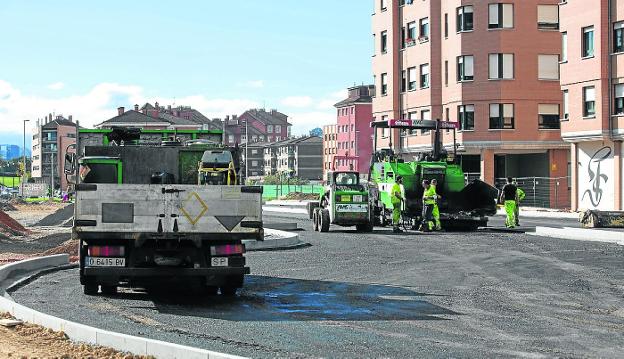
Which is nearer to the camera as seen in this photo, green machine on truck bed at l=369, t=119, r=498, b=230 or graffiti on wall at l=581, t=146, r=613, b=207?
green machine on truck bed at l=369, t=119, r=498, b=230

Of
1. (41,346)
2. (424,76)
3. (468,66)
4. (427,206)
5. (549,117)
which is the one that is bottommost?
(41,346)

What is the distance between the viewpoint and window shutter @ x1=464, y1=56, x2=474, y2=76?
62.0m

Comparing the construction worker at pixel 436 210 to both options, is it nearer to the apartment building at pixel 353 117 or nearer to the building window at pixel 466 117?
the building window at pixel 466 117

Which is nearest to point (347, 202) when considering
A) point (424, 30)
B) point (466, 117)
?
point (466, 117)

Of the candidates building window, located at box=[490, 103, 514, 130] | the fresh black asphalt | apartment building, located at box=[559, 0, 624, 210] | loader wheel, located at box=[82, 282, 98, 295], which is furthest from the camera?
building window, located at box=[490, 103, 514, 130]

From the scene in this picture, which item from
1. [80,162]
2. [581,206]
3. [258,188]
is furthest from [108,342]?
[581,206]

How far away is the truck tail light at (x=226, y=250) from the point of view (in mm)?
15144

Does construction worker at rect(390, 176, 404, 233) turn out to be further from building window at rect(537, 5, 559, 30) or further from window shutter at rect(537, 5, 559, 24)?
window shutter at rect(537, 5, 559, 24)

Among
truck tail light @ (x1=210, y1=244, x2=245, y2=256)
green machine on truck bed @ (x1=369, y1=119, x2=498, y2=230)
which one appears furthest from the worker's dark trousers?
truck tail light @ (x1=210, y1=244, x2=245, y2=256)

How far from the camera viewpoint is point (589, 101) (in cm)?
5069

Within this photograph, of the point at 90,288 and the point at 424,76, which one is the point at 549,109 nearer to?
the point at 424,76

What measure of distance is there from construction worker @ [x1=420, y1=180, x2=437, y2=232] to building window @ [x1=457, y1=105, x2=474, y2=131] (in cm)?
2841

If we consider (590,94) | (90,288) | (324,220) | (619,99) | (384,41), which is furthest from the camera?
(384,41)

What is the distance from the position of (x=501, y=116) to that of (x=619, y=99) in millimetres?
12998
